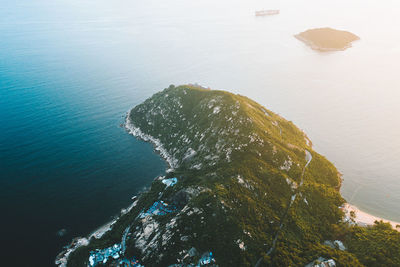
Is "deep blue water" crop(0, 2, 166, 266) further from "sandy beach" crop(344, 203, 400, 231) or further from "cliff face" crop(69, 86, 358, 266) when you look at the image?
"sandy beach" crop(344, 203, 400, 231)

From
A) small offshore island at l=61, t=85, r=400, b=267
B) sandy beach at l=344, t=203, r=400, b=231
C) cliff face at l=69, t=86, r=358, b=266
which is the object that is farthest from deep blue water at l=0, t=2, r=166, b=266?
sandy beach at l=344, t=203, r=400, b=231

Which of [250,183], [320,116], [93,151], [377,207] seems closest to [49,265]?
[93,151]

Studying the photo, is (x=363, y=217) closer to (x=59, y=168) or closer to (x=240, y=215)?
(x=240, y=215)

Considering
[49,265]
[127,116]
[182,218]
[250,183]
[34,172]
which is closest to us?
[182,218]

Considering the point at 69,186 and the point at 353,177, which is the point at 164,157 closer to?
the point at 69,186

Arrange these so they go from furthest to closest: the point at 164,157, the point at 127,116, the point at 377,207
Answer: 1. the point at 127,116
2. the point at 164,157
3. the point at 377,207

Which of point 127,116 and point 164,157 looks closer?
point 164,157
